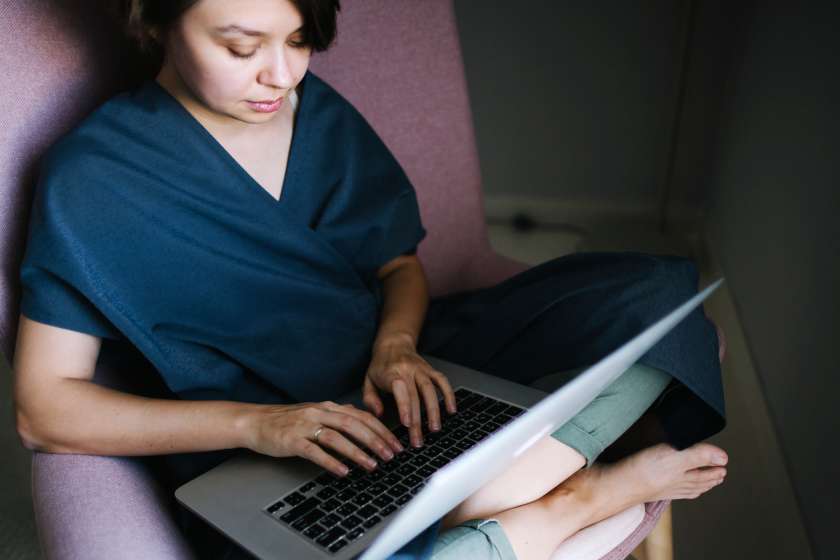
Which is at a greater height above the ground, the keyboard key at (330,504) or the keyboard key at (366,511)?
the keyboard key at (330,504)

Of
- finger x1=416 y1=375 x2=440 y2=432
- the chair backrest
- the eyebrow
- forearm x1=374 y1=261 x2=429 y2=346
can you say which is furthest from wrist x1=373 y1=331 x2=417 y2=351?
the eyebrow

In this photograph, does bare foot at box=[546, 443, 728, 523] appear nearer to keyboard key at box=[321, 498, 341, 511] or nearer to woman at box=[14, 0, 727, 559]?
woman at box=[14, 0, 727, 559]

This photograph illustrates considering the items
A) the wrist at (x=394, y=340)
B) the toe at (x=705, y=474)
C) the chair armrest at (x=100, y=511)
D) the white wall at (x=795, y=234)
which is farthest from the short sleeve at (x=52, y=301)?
the white wall at (x=795, y=234)

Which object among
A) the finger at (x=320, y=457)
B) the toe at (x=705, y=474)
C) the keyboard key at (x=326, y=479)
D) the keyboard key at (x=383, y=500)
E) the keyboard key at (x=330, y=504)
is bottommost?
the toe at (x=705, y=474)

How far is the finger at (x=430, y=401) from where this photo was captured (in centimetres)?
88

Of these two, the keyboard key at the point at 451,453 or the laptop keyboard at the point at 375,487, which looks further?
the keyboard key at the point at 451,453

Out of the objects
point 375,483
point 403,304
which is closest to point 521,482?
point 375,483

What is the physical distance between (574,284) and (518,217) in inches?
57.2

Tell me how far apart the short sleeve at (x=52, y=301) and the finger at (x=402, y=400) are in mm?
337

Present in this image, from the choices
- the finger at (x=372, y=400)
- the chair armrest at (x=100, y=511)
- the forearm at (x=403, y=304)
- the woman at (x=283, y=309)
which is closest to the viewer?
the chair armrest at (x=100, y=511)

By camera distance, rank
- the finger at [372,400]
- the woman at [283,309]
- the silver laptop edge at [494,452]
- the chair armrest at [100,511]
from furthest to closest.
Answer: the finger at [372,400] → the woman at [283,309] → the chair armrest at [100,511] → the silver laptop edge at [494,452]

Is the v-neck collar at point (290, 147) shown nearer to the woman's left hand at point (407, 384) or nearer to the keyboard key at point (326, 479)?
the woman's left hand at point (407, 384)

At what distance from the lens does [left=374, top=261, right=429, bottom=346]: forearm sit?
3.40 feet

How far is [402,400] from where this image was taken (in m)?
0.88
